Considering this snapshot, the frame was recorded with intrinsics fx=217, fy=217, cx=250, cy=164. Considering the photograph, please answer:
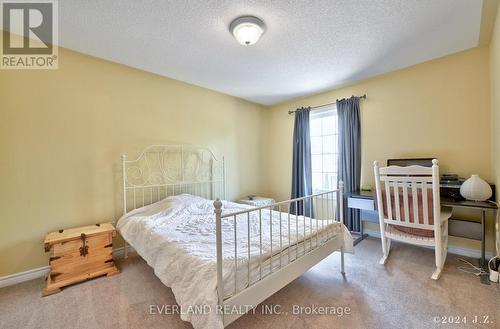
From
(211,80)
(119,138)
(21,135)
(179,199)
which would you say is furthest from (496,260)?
(21,135)

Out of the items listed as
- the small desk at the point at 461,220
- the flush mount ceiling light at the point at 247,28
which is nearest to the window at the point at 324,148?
the small desk at the point at 461,220

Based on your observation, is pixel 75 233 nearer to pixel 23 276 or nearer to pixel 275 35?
pixel 23 276

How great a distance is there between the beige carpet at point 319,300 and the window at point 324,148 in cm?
174

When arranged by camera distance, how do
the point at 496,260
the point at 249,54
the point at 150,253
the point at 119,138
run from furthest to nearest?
the point at 119,138 < the point at 249,54 < the point at 496,260 < the point at 150,253

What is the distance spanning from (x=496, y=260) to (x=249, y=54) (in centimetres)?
332

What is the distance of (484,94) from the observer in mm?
2523

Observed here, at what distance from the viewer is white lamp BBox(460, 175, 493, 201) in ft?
7.32

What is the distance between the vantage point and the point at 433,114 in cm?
285

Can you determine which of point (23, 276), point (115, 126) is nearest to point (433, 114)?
point (115, 126)

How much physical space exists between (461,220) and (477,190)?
566 mm

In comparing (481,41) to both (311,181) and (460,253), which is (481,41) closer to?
(460,253)

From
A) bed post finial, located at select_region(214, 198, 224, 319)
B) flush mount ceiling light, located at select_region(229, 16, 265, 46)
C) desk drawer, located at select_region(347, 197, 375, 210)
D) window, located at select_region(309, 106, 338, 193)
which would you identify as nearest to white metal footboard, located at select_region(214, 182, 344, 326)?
bed post finial, located at select_region(214, 198, 224, 319)

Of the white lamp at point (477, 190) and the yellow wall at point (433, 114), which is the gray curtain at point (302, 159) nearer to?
the yellow wall at point (433, 114)

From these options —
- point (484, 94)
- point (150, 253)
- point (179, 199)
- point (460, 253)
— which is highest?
point (484, 94)
